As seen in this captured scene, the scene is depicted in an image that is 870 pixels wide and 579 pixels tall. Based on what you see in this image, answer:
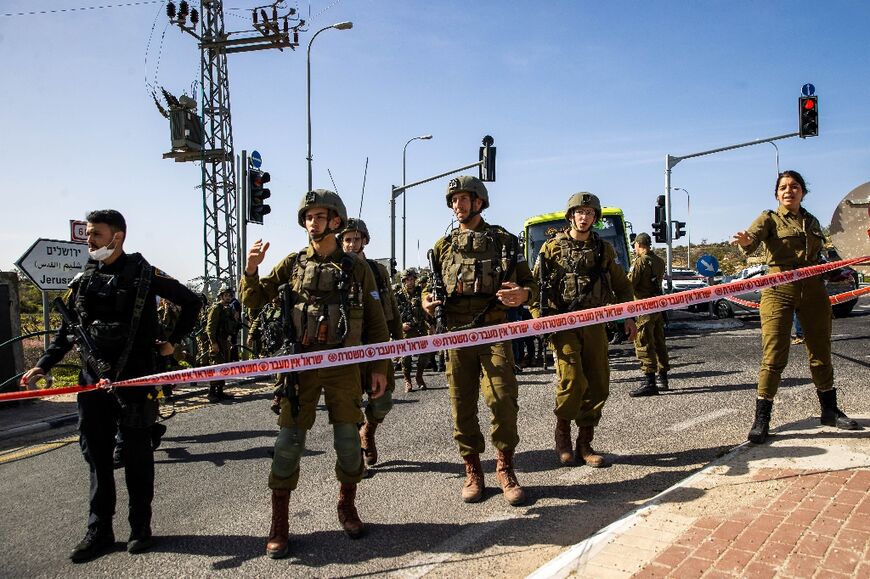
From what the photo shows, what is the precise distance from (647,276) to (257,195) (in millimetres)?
8520

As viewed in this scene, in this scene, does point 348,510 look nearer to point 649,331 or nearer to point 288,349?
point 288,349

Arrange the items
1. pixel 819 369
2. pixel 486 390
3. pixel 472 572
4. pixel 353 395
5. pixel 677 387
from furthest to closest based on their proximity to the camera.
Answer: pixel 677 387
pixel 819 369
pixel 486 390
pixel 353 395
pixel 472 572

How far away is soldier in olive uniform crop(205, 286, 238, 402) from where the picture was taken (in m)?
10.1

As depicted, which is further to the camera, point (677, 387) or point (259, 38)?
point (259, 38)

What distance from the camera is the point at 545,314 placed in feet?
17.4

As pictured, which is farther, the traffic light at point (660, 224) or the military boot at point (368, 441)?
the traffic light at point (660, 224)

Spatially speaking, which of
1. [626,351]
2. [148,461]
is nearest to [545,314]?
[148,461]

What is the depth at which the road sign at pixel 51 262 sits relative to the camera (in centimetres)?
951

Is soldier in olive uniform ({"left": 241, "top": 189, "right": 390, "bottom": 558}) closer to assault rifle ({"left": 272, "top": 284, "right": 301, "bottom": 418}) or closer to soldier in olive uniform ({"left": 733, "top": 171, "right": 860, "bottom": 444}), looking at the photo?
assault rifle ({"left": 272, "top": 284, "right": 301, "bottom": 418})

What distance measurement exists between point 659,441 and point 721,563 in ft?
9.19

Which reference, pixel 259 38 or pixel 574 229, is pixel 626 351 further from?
pixel 259 38

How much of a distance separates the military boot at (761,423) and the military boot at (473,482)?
6.96 ft

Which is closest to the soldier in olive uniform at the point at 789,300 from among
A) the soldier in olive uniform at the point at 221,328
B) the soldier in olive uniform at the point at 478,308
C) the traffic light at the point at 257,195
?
the soldier in olive uniform at the point at 478,308

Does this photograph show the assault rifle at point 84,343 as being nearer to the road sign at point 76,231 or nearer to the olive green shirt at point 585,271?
the olive green shirt at point 585,271
